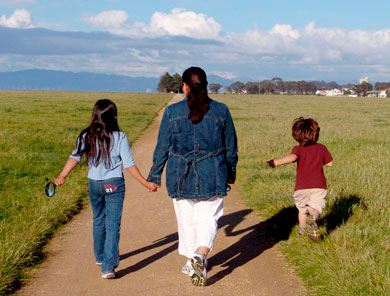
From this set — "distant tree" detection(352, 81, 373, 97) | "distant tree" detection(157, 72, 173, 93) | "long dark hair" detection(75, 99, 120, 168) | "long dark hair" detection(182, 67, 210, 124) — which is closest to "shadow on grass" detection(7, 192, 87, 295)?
"long dark hair" detection(75, 99, 120, 168)

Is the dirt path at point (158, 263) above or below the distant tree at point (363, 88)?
below

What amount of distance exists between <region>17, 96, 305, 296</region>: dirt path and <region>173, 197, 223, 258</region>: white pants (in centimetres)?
35

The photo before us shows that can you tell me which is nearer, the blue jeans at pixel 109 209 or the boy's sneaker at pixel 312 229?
the blue jeans at pixel 109 209

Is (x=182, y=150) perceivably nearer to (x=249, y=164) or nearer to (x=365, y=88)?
(x=249, y=164)

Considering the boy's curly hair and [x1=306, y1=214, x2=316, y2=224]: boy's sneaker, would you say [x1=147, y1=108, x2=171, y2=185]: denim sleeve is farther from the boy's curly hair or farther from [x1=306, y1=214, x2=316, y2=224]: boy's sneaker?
[x1=306, y1=214, x2=316, y2=224]: boy's sneaker

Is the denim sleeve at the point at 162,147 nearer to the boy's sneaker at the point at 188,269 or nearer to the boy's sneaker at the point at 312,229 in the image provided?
the boy's sneaker at the point at 188,269

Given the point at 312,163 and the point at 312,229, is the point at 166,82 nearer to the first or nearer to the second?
the point at 312,163

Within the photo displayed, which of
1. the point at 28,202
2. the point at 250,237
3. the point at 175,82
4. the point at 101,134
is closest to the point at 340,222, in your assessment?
the point at 250,237

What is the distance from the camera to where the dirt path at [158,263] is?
4051mm

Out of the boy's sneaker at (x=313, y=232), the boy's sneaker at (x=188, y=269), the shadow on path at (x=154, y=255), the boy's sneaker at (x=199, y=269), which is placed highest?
the boy's sneaker at (x=313, y=232)

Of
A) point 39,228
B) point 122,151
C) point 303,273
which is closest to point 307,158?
point 303,273

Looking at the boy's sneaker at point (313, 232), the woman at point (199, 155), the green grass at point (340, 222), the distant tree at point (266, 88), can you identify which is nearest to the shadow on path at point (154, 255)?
the woman at point (199, 155)

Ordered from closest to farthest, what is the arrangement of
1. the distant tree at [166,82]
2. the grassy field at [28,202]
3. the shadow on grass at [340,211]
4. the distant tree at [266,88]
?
the grassy field at [28,202], the shadow on grass at [340,211], the distant tree at [166,82], the distant tree at [266,88]

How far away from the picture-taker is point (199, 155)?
4.04 meters
